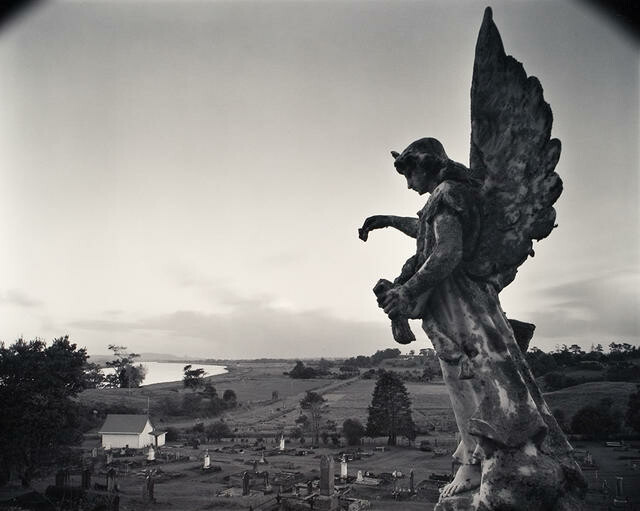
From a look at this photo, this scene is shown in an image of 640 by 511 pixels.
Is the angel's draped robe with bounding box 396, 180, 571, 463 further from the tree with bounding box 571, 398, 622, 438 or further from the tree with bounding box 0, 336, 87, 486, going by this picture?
the tree with bounding box 571, 398, 622, 438

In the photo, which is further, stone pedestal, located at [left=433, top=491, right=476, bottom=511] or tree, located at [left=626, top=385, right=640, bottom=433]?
tree, located at [left=626, top=385, right=640, bottom=433]

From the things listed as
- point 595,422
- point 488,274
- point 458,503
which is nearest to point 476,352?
point 488,274

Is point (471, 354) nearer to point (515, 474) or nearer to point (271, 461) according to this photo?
point (515, 474)

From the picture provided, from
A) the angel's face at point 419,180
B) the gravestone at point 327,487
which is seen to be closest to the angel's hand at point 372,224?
the angel's face at point 419,180

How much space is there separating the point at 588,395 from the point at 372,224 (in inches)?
2011

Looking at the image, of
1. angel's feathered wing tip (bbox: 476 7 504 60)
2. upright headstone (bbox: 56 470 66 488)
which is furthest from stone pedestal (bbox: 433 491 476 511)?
upright headstone (bbox: 56 470 66 488)

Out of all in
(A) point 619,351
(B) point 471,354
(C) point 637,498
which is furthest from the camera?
(A) point 619,351

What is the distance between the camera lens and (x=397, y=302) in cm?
290

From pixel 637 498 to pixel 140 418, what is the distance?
1616 inches

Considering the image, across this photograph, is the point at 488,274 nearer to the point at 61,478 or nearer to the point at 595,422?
the point at 61,478

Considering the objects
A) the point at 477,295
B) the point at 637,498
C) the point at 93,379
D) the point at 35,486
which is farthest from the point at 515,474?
the point at 93,379

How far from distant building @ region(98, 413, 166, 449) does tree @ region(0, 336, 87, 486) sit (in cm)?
1624

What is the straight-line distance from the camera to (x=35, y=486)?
87.9ft

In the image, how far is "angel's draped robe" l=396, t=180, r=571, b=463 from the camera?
104 inches
